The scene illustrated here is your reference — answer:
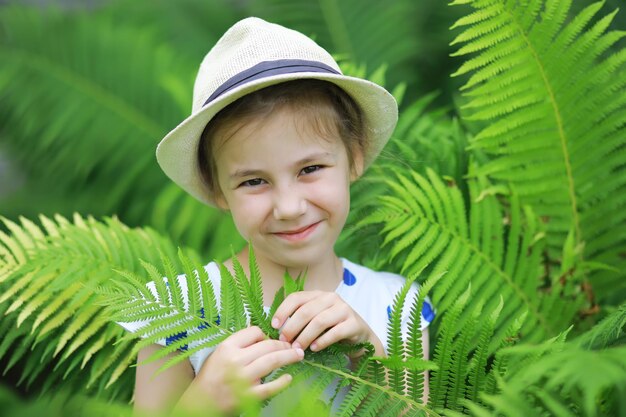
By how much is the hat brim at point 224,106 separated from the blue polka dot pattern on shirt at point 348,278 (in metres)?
0.25

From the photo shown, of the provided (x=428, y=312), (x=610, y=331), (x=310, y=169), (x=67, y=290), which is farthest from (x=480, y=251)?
(x=67, y=290)

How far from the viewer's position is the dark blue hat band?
140 cm

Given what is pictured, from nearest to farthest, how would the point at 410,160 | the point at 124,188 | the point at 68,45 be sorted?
1. the point at 410,160
2. the point at 124,188
3. the point at 68,45

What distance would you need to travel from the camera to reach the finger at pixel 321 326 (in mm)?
1289

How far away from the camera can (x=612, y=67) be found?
5.98 ft

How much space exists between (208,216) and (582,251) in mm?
1219

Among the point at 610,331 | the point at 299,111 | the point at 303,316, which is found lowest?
the point at 610,331

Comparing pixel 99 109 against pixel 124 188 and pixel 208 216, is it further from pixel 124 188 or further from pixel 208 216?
pixel 208 216

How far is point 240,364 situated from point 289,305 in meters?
0.15

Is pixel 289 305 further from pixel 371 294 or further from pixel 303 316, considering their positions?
pixel 371 294

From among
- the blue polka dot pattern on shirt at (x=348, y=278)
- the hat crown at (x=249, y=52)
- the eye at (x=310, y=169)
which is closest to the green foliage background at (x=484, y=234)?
the blue polka dot pattern on shirt at (x=348, y=278)

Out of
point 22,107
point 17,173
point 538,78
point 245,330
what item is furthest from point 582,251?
point 17,173

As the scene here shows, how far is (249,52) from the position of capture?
1469 millimetres

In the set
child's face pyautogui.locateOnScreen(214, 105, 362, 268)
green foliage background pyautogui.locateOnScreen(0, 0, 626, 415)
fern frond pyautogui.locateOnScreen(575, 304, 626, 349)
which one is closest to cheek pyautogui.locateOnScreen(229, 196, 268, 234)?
child's face pyautogui.locateOnScreen(214, 105, 362, 268)
